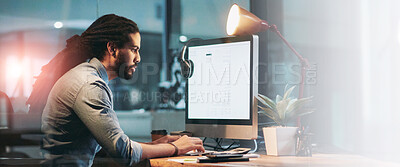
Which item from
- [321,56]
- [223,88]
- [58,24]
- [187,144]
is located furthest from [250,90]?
[58,24]

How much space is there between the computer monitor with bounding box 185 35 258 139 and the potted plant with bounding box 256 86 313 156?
7 cm

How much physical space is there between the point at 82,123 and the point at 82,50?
42 centimetres

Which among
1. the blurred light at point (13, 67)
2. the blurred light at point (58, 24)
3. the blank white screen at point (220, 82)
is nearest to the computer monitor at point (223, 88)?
the blank white screen at point (220, 82)

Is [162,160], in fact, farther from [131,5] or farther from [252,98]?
[131,5]

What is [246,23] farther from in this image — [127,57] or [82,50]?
[82,50]

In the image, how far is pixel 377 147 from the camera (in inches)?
70.2

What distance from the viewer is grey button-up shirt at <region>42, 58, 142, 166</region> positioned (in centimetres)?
127

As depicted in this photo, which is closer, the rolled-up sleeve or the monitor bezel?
the rolled-up sleeve

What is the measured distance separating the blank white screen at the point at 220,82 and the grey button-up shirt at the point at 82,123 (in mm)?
402

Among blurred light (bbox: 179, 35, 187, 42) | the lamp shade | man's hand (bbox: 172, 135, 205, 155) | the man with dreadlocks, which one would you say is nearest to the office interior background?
the man with dreadlocks

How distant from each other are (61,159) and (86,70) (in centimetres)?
34

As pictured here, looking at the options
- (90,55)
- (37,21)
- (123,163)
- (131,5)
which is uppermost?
(131,5)

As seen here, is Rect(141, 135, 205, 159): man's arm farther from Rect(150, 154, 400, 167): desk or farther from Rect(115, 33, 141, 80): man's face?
Rect(115, 33, 141, 80): man's face

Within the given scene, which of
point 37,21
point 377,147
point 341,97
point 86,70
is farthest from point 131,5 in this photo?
point 377,147
